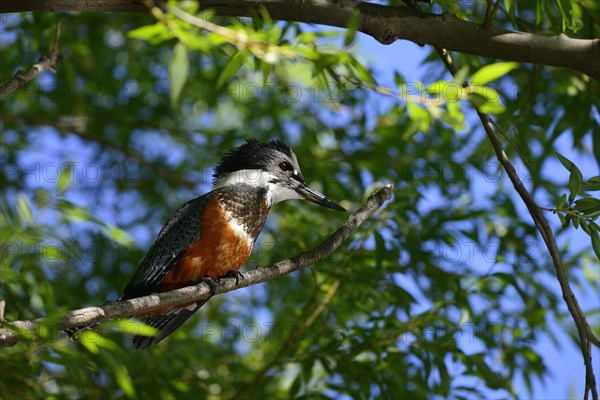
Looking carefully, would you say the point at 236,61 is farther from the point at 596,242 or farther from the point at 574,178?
the point at 596,242

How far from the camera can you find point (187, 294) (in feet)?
7.39

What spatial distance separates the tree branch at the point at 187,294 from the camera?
1.90 m

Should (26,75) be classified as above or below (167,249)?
above

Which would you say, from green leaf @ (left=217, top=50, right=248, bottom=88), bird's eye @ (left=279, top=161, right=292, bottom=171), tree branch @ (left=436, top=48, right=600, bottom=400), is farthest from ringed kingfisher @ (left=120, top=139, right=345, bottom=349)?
green leaf @ (left=217, top=50, right=248, bottom=88)

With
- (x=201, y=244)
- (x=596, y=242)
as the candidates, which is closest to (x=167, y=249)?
(x=201, y=244)

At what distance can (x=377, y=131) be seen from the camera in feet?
13.7

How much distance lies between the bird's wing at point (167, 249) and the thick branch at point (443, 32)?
37.8 inches

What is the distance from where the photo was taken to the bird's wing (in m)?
2.88

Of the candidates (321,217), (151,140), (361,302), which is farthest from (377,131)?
(151,140)

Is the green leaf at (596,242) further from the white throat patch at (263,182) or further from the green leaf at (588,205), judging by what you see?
the white throat patch at (263,182)

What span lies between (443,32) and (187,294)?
1.11 metres

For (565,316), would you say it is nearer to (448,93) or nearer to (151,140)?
(448,93)

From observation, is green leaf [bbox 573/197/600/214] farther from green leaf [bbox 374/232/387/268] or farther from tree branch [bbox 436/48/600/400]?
green leaf [bbox 374/232/387/268]

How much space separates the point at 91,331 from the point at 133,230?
299 cm
